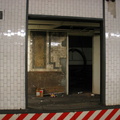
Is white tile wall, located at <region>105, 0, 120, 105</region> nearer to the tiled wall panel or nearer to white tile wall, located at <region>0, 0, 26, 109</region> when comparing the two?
the tiled wall panel

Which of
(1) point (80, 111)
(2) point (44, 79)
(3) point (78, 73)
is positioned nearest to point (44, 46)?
(2) point (44, 79)

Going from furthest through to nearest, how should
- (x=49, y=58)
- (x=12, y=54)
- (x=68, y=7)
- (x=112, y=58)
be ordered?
(x=49, y=58) → (x=112, y=58) → (x=68, y=7) → (x=12, y=54)

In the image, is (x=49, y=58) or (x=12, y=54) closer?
(x=12, y=54)

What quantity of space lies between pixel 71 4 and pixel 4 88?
109 inches

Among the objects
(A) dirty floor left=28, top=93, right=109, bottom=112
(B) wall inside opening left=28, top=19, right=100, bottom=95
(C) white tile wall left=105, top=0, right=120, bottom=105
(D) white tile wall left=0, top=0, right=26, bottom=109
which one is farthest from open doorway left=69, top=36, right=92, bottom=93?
(D) white tile wall left=0, top=0, right=26, bottom=109

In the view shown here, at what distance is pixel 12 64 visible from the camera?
448 centimetres

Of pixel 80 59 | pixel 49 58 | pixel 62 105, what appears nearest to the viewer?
pixel 62 105

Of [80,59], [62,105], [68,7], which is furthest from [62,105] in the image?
[80,59]

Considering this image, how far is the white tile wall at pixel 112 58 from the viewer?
4.94 m

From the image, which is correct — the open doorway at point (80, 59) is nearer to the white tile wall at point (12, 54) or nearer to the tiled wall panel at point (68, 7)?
the tiled wall panel at point (68, 7)

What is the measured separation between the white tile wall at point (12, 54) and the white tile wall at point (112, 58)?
7.44ft

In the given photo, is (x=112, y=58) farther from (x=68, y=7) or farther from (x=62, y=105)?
(x=62, y=105)

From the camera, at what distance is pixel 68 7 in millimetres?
4777

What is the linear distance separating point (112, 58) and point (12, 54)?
2690 mm
